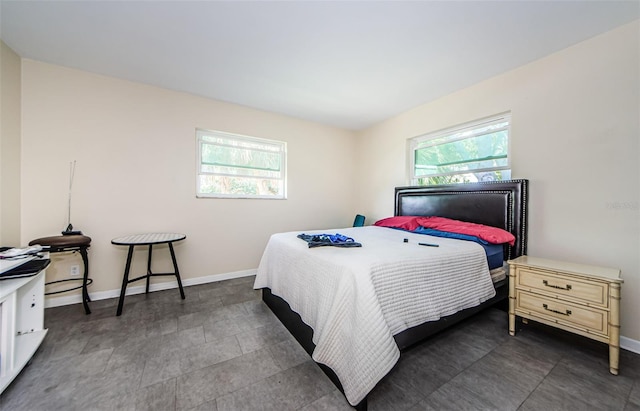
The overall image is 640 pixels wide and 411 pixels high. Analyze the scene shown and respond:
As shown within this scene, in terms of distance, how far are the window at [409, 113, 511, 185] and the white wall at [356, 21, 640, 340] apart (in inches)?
6.3

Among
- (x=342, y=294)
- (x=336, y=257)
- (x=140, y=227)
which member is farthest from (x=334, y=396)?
(x=140, y=227)

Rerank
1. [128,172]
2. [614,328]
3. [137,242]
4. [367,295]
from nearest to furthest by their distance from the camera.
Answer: [367,295] < [614,328] < [137,242] < [128,172]

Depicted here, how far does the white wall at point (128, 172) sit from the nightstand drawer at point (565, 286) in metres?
2.98

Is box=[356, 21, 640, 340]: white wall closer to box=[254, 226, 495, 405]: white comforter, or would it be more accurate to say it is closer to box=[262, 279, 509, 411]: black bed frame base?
box=[262, 279, 509, 411]: black bed frame base

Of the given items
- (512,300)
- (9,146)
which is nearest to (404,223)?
(512,300)

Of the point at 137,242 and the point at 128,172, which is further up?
the point at 128,172

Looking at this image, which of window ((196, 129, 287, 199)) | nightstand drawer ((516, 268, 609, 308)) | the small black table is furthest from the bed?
window ((196, 129, 287, 199))

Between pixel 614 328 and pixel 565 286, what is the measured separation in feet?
0.98

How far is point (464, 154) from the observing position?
2.98 m

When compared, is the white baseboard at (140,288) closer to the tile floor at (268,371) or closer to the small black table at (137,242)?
the small black table at (137,242)

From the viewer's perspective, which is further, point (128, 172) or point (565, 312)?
point (128, 172)

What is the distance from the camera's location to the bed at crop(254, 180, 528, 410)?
3.86ft

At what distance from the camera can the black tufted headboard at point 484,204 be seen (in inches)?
91.0

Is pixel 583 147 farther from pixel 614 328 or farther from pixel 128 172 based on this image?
pixel 128 172
